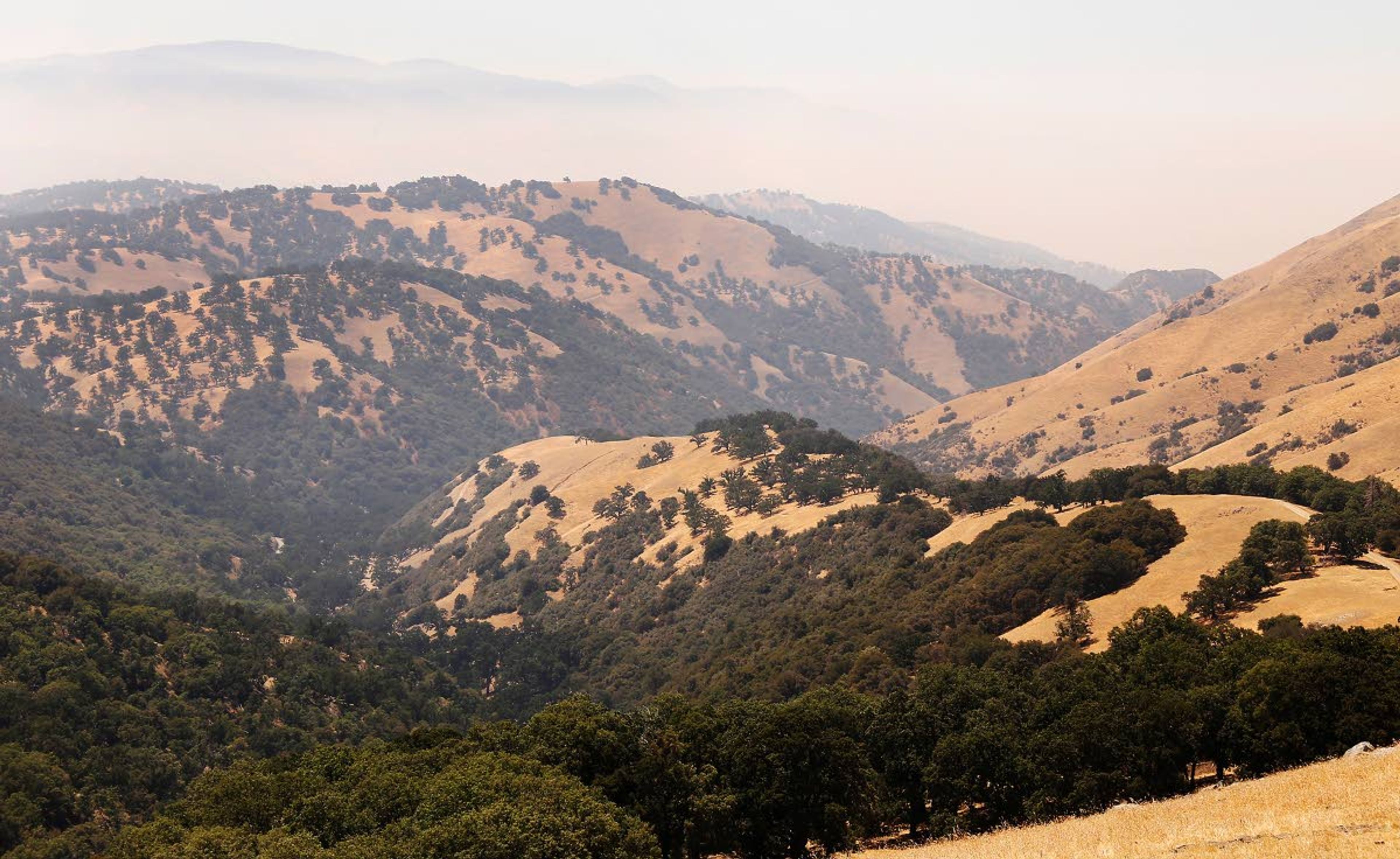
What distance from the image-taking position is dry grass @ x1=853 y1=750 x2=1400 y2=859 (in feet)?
131

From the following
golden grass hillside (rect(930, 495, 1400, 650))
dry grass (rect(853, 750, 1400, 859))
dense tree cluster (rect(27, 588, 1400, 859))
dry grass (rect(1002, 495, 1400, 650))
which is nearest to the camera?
dry grass (rect(853, 750, 1400, 859))

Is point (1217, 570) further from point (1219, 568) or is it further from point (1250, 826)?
point (1250, 826)

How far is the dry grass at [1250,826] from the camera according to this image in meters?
40.1

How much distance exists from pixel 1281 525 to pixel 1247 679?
3676 cm

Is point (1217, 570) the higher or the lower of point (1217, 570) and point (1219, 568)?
the lower

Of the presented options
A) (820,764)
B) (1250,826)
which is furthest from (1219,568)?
(1250,826)

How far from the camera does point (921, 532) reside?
6147 inches

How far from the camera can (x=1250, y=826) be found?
44062mm

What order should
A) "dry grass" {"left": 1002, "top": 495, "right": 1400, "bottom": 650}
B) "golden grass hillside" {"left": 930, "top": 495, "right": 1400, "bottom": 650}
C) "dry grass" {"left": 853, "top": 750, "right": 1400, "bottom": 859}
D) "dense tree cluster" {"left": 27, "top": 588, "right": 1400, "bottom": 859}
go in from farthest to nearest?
"golden grass hillside" {"left": 930, "top": 495, "right": 1400, "bottom": 650}
"dry grass" {"left": 1002, "top": 495, "right": 1400, "bottom": 650}
"dense tree cluster" {"left": 27, "top": 588, "right": 1400, "bottom": 859}
"dry grass" {"left": 853, "top": 750, "right": 1400, "bottom": 859}

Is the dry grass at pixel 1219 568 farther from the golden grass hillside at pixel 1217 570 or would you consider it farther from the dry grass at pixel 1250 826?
the dry grass at pixel 1250 826

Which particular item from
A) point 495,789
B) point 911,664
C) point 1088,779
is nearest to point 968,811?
point 1088,779

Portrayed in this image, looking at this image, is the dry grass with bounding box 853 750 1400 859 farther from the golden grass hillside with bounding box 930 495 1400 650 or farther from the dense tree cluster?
the golden grass hillside with bounding box 930 495 1400 650

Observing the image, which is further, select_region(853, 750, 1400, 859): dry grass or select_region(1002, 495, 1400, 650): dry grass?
select_region(1002, 495, 1400, 650): dry grass

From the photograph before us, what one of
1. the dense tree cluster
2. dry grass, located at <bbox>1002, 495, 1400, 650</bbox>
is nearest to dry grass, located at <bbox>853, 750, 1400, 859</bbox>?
the dense tree cluster
